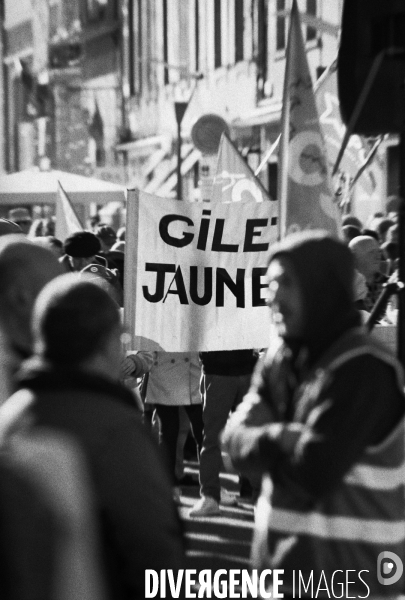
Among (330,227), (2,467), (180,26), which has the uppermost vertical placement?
(180,26)

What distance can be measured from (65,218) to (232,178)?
10.1ft

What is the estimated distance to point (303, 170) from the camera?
23.3 ft

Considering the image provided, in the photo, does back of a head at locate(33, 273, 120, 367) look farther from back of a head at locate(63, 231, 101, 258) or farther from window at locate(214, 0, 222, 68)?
window at locate(214, 0, 222, 68)

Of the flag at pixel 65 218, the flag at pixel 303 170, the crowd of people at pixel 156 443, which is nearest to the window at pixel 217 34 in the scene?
the flag at pixel 65 218

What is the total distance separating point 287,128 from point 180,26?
2711 centimetres

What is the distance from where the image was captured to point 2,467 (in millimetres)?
2357

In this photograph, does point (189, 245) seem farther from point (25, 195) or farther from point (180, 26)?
point (180, 26)

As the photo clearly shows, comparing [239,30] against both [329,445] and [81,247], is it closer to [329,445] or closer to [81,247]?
[81,247]

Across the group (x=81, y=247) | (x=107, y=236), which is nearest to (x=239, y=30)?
(x=107, y=236)

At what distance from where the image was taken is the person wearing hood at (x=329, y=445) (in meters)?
3.29

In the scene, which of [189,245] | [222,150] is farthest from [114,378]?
[222,150]

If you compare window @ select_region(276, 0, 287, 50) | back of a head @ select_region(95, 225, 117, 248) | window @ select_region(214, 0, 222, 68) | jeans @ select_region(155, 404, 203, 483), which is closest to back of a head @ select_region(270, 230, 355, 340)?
jeans @ select_region(155, 404, 203, 483)

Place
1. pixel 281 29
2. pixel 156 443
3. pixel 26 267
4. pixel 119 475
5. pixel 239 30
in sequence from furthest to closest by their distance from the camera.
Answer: pixel 239 30, pixel 281 29, pixel 26 267, pixel 156 443, pixel 119 475

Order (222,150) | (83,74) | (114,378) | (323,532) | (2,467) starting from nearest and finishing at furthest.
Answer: (2,467) → (114,378) → (323,532) → (222,150) → (83,74)
